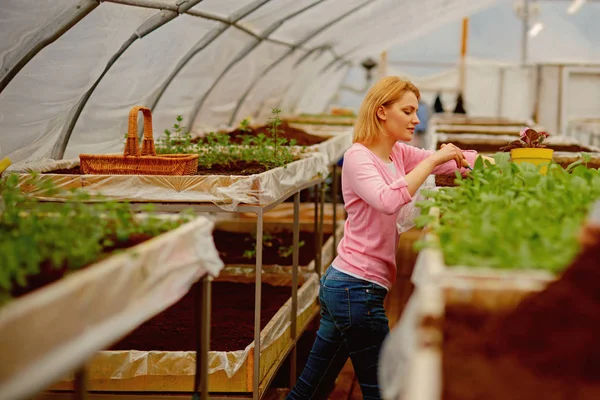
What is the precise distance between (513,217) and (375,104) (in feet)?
3.64

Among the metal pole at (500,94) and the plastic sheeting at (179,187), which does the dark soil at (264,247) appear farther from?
the metal pole at (500,94)

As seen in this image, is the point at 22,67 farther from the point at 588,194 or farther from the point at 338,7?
the point at 338,7

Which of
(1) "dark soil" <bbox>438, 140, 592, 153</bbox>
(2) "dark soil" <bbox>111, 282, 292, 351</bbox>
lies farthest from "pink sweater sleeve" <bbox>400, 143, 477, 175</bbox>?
(1) "dark soil" <bbox>438, 140, 592, 153</bbox>

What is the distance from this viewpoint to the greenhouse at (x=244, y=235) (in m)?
1.21

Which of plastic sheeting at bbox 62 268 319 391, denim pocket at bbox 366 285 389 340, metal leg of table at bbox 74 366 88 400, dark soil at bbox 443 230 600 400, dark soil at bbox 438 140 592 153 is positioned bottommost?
plastic sheeting at bbox 62 268 319 391

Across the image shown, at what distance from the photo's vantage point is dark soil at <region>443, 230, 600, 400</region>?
1.14 m

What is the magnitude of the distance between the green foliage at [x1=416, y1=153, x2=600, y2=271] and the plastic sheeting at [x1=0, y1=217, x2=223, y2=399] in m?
0.55

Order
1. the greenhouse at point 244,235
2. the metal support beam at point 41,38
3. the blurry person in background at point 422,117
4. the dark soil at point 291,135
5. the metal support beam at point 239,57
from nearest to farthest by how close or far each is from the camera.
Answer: the greenhouse at point 244,235, the metal support beam at point 41,38, the dark soil at point 291,135, the metal support beam at point 239,57, the blurry person in background at point 422,117

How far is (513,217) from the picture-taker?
5.14 ft

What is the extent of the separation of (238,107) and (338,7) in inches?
56.7

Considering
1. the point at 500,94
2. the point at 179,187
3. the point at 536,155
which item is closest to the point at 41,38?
the point at 179,187

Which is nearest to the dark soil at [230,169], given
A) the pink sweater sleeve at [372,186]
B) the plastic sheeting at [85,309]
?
the pink sweater sleeve at [372,186]

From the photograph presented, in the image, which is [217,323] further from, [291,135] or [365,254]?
[291,135]

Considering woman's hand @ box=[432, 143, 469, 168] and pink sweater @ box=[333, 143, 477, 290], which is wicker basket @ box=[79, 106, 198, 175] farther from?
woman's hand @ box=[432, 143, 469, 168]
